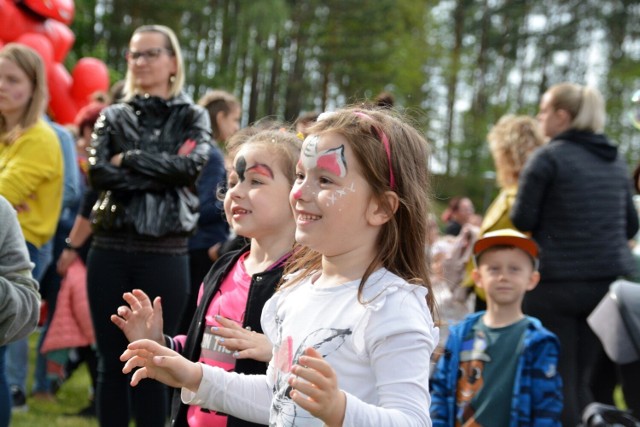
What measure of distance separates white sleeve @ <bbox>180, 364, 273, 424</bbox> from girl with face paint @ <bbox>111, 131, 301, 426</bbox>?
45 cm

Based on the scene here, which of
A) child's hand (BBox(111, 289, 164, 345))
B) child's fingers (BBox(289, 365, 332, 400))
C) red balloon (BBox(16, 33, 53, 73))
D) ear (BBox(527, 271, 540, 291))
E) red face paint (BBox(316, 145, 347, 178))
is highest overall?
red balloon (BBox(16, 33, 53, 73))

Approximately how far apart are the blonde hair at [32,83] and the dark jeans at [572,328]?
2.83 metres

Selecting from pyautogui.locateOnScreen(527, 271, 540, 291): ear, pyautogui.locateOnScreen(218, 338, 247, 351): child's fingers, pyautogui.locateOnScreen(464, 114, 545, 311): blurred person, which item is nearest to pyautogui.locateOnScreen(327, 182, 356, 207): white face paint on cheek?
pyautogui.locateOnScreen(218, 338, 247, 351): child's fingers

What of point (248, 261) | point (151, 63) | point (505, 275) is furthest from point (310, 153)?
point (151, 63)

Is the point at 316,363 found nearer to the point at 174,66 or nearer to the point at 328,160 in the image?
the point at 328,160

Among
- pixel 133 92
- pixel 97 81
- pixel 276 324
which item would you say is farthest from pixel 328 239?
pixel 97 81

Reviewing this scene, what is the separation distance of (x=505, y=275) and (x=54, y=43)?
399 inches

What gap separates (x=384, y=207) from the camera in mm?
2270

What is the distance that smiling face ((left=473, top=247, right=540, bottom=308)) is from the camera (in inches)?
169

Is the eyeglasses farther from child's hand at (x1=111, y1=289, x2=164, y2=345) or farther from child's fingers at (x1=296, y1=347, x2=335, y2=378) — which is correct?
child's fingers at (x1=296, y1=347, x2=335, y2=378)

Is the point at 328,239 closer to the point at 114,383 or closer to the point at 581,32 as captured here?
the point at 114,383

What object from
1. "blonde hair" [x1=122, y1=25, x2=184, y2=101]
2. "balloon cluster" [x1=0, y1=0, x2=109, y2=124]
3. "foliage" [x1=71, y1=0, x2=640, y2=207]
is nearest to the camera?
"blonde hair" [x1=122, y1=25, x2=184, y2=101]

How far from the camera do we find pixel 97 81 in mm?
13664

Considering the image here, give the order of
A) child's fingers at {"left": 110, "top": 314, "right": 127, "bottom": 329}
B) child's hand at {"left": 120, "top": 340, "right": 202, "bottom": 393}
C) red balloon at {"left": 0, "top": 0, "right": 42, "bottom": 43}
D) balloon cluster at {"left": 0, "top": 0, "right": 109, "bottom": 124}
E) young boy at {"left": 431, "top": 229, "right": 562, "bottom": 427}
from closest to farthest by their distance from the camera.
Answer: child's hand at {"left": 120, "top": 340, "right": 202, "bottom": 393}, child's fingers at {"left": 110, "top": 314, "right": 127, "bottom": 329}, young boy at {"left": 431, "top": 229, "right": 562, "bottom": 427}, red balloon at {"left": 0, "top": 0, "right": 42, "bottom": 43}, balloon cluster at {"left": 0, "top": 0, "right": 109, "bottom": 124}
